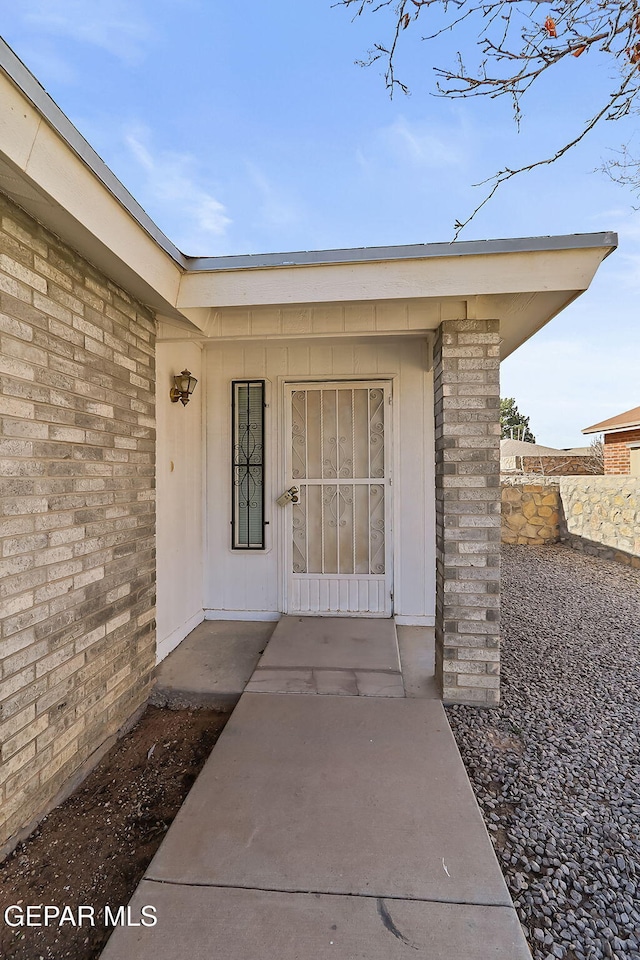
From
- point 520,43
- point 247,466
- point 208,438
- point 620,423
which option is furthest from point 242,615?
point 620,423

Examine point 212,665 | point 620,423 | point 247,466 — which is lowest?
point 212,665

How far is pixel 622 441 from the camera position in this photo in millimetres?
10570

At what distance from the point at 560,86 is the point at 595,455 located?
16.1 meters

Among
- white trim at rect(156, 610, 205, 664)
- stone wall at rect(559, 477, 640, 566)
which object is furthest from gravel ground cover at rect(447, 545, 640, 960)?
A: stone wall at rect(559, 477, 640, 566)

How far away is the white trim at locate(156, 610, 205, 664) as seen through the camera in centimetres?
306

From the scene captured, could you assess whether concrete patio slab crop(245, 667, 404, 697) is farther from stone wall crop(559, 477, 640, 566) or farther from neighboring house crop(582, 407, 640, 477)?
neighboring house crop(582, 407, 640, 477)

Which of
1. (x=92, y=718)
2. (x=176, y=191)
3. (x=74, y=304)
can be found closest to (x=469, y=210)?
(x=74, y=304)

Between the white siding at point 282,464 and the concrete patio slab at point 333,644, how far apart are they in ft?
1.14

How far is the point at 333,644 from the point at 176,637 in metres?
1.24

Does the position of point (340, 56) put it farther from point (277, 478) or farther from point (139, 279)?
point (277, 478)

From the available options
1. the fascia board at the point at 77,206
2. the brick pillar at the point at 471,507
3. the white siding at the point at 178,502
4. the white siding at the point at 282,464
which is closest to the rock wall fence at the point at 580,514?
the white siding at the point at 282,464

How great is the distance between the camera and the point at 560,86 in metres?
1.81

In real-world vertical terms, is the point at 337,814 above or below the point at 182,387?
below

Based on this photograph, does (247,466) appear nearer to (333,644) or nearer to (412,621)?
(333,644)
